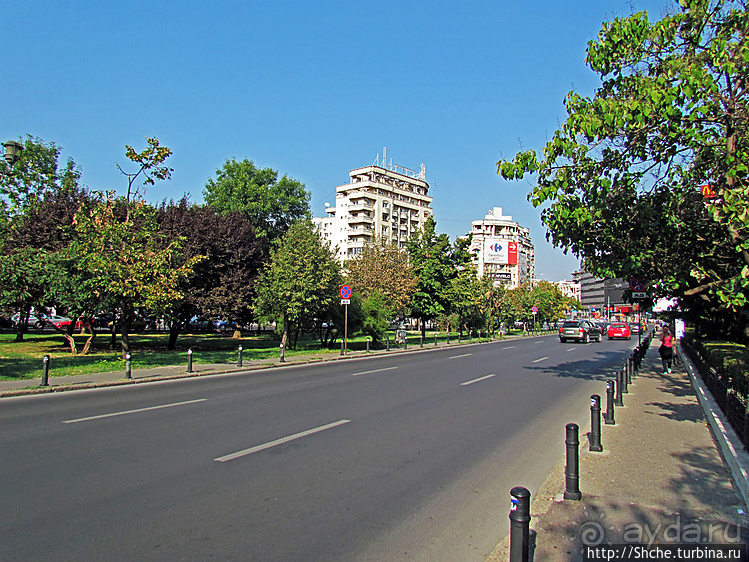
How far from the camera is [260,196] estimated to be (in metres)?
48.6

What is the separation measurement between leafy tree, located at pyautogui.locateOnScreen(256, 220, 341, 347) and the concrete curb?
60.4 ft

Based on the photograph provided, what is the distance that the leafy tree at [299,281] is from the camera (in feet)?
84.0

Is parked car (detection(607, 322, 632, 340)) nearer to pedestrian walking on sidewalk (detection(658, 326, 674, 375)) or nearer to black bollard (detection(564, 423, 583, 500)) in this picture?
pedestrian walking on sidewalk (detection(658, 326, 674, 375))

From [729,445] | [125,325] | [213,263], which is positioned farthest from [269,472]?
[213,263]

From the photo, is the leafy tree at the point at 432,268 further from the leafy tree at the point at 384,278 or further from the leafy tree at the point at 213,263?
the leafy tree at the point at 213,263

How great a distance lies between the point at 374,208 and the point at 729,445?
91.3 meters

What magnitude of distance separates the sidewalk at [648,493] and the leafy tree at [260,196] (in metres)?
41.5

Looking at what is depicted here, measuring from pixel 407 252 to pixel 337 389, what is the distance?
2756 cm

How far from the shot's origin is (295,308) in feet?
83.9

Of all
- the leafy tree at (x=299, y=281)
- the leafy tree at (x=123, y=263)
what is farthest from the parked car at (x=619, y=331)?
the leafy tree at (x=123, y=263)

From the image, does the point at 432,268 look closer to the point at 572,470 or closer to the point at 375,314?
the point at 375,314

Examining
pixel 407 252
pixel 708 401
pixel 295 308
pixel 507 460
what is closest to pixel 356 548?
pixel 507 460

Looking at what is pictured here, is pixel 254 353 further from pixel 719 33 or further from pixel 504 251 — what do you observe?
pixel 504 251

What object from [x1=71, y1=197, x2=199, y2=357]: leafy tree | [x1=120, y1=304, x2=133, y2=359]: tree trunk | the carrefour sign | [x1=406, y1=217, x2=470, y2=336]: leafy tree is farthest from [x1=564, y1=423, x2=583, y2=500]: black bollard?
the carrefour sign
